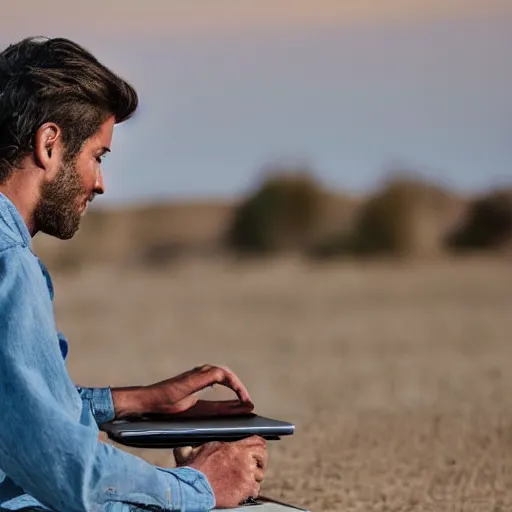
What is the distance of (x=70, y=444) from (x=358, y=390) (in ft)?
25.7

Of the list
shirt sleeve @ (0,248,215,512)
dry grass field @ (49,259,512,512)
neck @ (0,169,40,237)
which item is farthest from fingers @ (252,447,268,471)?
dry grass field @ (49,259,512,512)

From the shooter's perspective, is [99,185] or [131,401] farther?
[131,401]

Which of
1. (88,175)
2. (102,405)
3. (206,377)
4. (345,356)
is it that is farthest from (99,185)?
(345,356)

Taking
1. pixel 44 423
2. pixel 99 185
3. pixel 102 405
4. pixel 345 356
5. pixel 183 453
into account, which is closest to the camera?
pixel 44 423

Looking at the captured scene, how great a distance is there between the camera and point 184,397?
12.6ft

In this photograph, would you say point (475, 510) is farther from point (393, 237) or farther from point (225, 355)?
point (393, 237)

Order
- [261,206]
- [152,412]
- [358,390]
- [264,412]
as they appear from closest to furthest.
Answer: [152,412]
[264,412]
[358,390]
[261,206]

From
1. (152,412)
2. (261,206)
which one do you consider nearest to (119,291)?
(261,206)

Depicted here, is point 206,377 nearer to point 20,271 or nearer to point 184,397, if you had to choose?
point 184,397

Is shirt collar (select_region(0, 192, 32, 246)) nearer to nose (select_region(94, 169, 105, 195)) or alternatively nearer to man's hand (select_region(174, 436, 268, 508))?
nose (select_region(94, 169, 105, 195))

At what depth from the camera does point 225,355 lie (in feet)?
45.6

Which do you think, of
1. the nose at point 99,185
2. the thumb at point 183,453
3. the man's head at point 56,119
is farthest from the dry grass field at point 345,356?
the man's head at point 56,119

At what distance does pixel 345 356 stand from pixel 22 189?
10.6 m

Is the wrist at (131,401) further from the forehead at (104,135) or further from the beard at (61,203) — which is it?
the forehead at (104,135)
